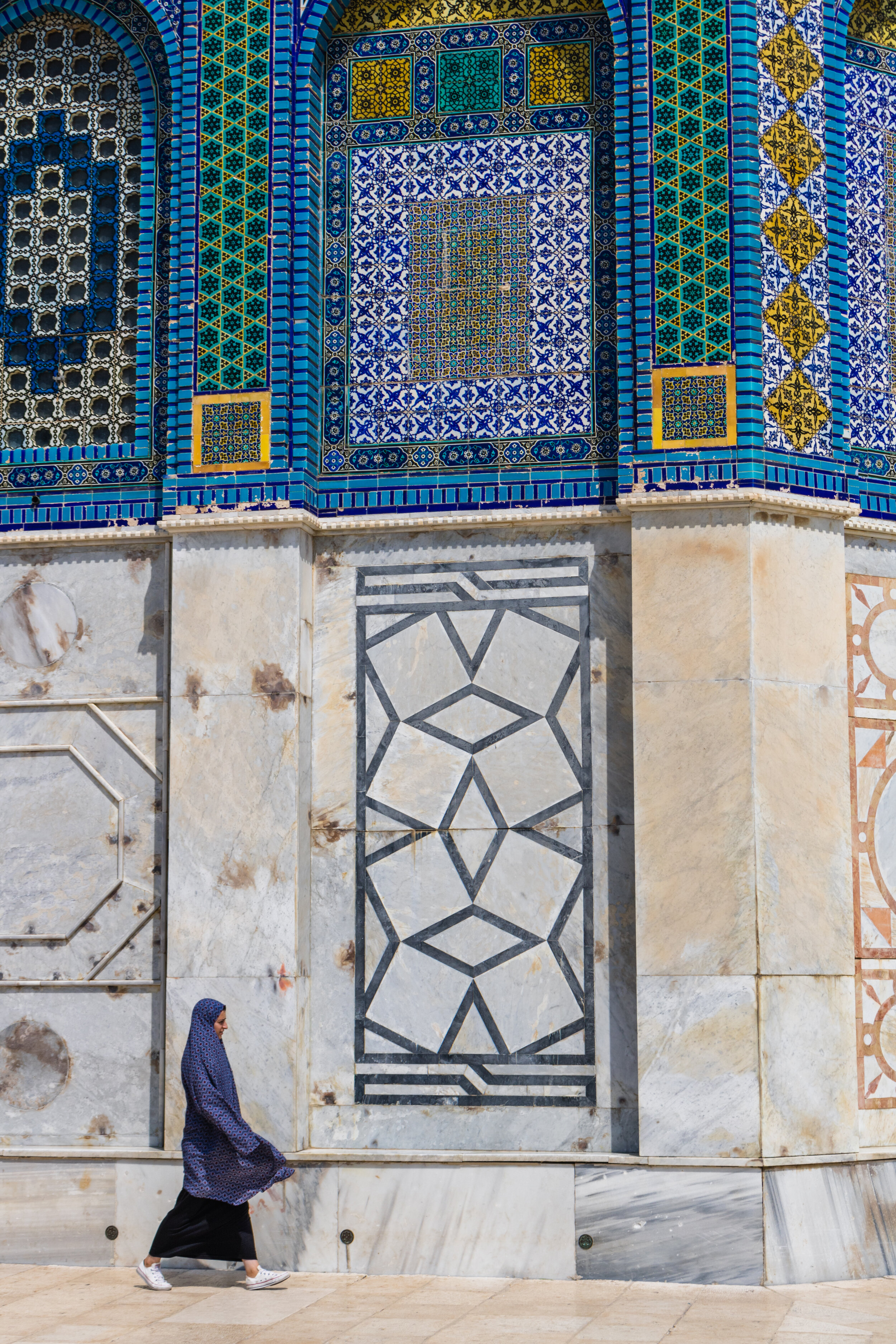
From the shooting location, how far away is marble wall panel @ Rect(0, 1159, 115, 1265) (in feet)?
25.1

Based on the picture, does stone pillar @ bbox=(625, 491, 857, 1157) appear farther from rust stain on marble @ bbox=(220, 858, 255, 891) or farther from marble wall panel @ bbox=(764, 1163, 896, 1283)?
rust stain on marble @ bbox=(220, 858, 255, 891)

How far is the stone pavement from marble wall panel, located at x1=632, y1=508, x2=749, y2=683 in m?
2.64

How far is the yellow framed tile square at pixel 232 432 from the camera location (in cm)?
802

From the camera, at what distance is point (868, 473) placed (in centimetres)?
816

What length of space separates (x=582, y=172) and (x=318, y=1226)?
5.11m

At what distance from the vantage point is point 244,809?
25.6ft

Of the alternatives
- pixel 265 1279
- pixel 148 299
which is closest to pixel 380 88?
pixel 148 299

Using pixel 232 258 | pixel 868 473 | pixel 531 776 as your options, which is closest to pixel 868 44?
pixel 868 473

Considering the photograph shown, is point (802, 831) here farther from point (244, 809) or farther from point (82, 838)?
point (82, 838)

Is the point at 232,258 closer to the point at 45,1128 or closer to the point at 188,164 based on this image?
the point at 188,164

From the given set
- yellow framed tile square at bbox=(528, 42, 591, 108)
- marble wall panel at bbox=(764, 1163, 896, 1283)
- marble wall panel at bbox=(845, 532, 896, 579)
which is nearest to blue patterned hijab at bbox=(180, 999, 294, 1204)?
marble wall panel at bbox=(764, 1163, 896, 1283)

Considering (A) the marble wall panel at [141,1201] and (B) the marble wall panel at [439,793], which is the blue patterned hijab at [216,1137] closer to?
(A) the marble wall panel at [141,1201]

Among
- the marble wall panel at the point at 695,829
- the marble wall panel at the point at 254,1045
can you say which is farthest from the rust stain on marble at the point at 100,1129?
the marble wall panel at the point at 695,829

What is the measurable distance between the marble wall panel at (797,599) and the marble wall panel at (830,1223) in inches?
85.7
